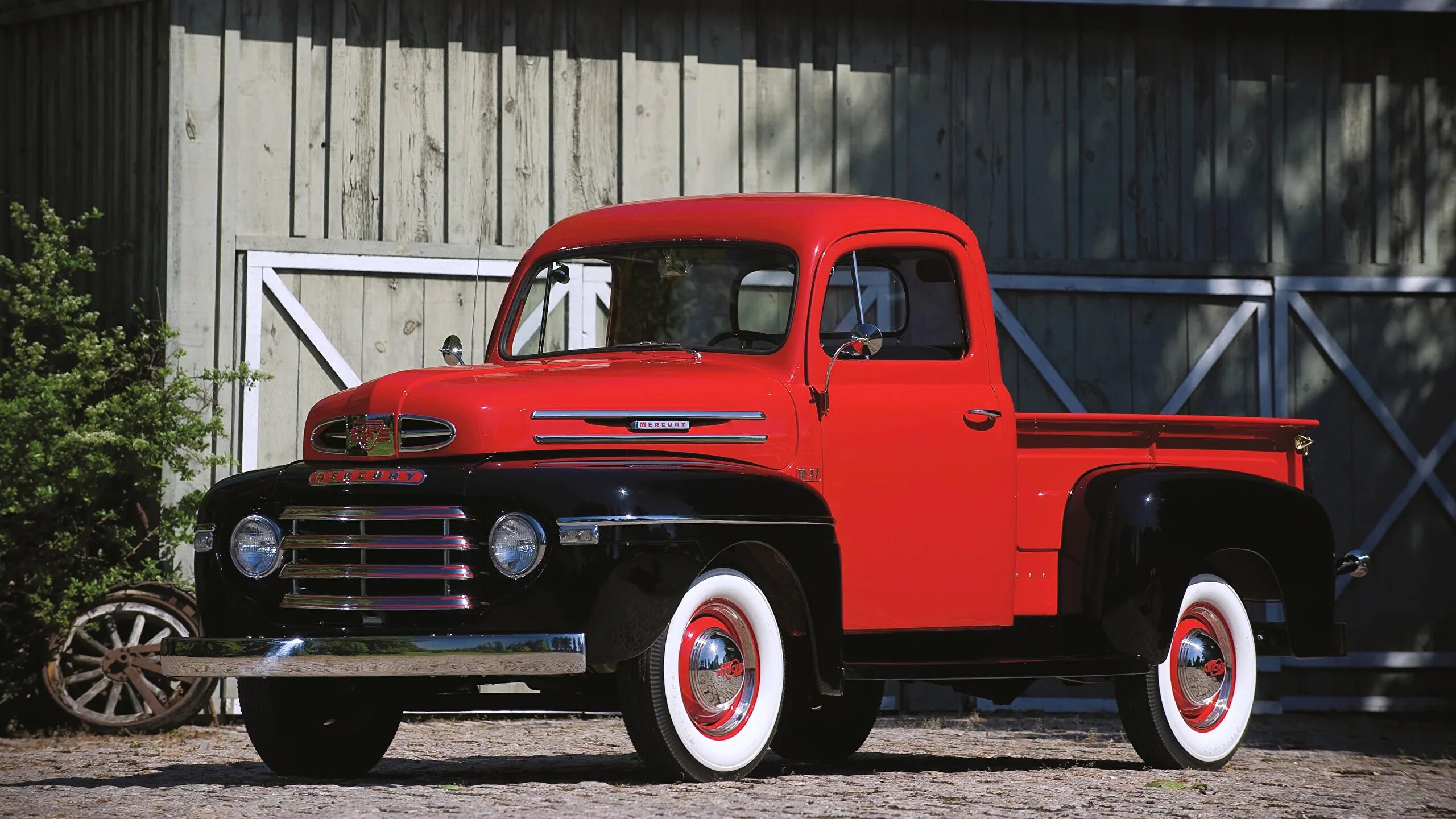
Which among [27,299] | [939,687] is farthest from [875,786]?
[27,299]

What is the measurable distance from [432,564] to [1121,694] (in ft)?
10.7

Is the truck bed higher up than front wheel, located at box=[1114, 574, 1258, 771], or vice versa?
the truck bed

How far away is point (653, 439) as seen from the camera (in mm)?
6645

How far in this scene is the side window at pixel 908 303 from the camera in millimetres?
7395

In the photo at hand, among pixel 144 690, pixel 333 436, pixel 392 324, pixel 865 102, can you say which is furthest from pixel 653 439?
pixel 865 102

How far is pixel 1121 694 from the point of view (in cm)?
807

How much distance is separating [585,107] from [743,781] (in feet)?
20.5

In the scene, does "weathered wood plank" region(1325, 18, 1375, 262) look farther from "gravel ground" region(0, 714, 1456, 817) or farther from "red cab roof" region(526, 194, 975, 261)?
"red cab roof" region(526, 194, 975, 261)

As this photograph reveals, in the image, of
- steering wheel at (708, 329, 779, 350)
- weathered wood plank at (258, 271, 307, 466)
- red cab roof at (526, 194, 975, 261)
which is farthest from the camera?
weathered wood plank at (258, 271, 307, 466)

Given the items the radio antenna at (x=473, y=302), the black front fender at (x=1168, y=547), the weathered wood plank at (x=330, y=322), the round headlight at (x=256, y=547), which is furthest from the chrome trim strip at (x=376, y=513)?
the weathered wood plank at (x=330, y=322)

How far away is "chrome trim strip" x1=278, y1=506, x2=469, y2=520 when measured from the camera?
6145 mm

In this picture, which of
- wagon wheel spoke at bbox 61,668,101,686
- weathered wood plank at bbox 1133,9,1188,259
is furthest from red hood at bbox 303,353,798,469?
weathered wood plank at bbox 1133,9,1188,259

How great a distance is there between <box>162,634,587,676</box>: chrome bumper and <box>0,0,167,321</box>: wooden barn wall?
5920 millimetres

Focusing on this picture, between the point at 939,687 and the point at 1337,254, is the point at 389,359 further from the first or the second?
the point at 1337,254
